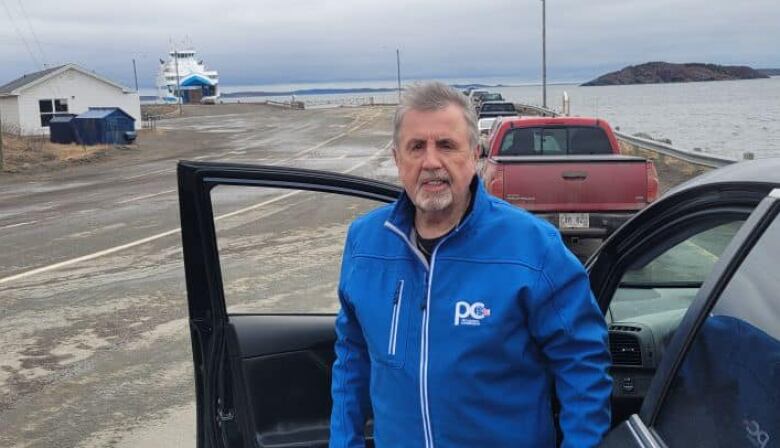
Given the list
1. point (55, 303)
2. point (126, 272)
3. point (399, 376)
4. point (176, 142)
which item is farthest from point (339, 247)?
point (176, 142)

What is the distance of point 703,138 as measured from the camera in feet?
102

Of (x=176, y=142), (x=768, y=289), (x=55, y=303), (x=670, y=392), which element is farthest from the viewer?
(x=176, y=142)

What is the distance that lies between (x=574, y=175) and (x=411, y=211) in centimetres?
698

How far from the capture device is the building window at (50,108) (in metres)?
42.4

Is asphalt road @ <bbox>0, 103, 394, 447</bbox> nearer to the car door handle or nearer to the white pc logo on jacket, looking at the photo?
the white pc logo on jacket

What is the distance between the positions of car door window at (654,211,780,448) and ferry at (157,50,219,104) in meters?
122

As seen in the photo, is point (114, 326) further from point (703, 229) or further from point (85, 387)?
point (703, 229)

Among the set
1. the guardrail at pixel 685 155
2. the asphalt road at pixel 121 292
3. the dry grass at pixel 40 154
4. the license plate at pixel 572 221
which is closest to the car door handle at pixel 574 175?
the license plate at pixel 572 221

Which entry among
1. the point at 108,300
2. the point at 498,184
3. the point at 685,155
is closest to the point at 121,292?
the point at 108,300

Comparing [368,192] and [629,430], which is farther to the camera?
[368,192]

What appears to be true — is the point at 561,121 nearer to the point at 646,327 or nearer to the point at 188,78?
the point at 646,327

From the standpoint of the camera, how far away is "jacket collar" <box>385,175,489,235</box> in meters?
2.18

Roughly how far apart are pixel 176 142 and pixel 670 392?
40017 millimetres

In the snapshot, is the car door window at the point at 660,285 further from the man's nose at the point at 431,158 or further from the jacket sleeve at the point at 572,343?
the man's nose at the point at 431,158
